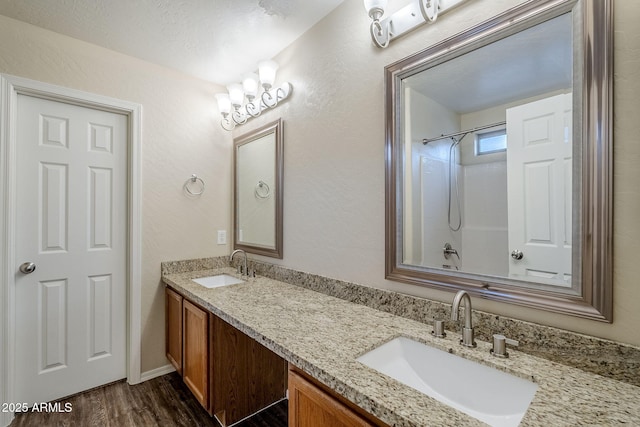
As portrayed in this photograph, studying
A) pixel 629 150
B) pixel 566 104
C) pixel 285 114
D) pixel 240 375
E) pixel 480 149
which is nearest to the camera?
pixel 629 150

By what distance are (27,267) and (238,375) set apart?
1482 millimetres

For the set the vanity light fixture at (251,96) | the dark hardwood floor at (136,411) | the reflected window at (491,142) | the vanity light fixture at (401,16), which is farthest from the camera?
the vanity light fixture at (251,96)

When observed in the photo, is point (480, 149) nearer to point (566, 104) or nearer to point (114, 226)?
point (566, 104)

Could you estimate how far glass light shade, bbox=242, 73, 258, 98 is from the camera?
2.11 metres

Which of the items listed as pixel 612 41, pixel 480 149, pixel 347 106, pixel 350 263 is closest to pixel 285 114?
pixel 347 106

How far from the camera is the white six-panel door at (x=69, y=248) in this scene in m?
1.83

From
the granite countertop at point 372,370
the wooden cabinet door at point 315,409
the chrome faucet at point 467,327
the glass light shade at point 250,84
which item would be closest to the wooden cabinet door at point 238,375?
the granite countertop at point 372,370

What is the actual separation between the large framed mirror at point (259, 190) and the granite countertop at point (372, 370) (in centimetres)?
62

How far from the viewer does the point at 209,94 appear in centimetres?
253

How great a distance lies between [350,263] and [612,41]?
127 centimetres

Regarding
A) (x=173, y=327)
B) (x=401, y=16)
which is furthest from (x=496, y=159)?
(x=173, y=327)

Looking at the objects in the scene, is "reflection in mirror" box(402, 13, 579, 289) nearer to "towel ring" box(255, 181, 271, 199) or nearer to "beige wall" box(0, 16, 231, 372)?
"towel ring" box(255, 181, 271, 199)

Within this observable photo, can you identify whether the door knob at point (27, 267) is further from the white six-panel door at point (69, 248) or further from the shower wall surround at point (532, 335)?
the shower wall surround at point (532, 335)

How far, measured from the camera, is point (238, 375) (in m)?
1.74
